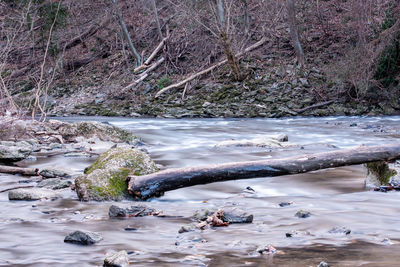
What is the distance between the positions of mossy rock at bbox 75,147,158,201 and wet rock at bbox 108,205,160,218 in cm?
67

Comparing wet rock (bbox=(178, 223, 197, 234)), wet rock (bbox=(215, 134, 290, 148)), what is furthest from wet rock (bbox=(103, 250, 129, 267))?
wet rock (bbox=(215, 134, 290, 148))

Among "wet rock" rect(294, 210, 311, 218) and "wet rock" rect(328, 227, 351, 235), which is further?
"wet rock" rect(294, 210, 311, 218)

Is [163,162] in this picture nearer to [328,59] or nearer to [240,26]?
[328,59]

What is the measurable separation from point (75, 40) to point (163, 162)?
21.6 metres

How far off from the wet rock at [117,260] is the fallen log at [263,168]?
6.07 feet

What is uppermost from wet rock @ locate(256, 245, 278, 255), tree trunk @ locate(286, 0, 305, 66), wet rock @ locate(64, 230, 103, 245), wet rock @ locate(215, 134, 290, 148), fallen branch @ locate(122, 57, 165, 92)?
tree trunk @ locate(286, 0, 305, 66)

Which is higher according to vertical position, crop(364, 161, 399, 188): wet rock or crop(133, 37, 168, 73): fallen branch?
crop(133, 37, 168, 73): fallen branch

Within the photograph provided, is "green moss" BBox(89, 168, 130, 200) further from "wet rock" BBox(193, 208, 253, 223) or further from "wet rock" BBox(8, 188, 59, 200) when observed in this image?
"wet rock" BBox(193, 208, 253, 223)

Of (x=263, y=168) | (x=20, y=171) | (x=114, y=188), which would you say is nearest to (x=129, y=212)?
(x=114, y=188)

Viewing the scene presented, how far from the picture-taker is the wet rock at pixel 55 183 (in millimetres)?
6090

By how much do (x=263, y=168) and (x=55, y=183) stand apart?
2.75m

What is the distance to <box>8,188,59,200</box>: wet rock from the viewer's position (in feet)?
18.0

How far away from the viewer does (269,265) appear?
309 cm

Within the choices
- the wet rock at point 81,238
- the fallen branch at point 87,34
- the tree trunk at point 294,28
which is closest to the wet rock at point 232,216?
the wet rock at point 81,238
